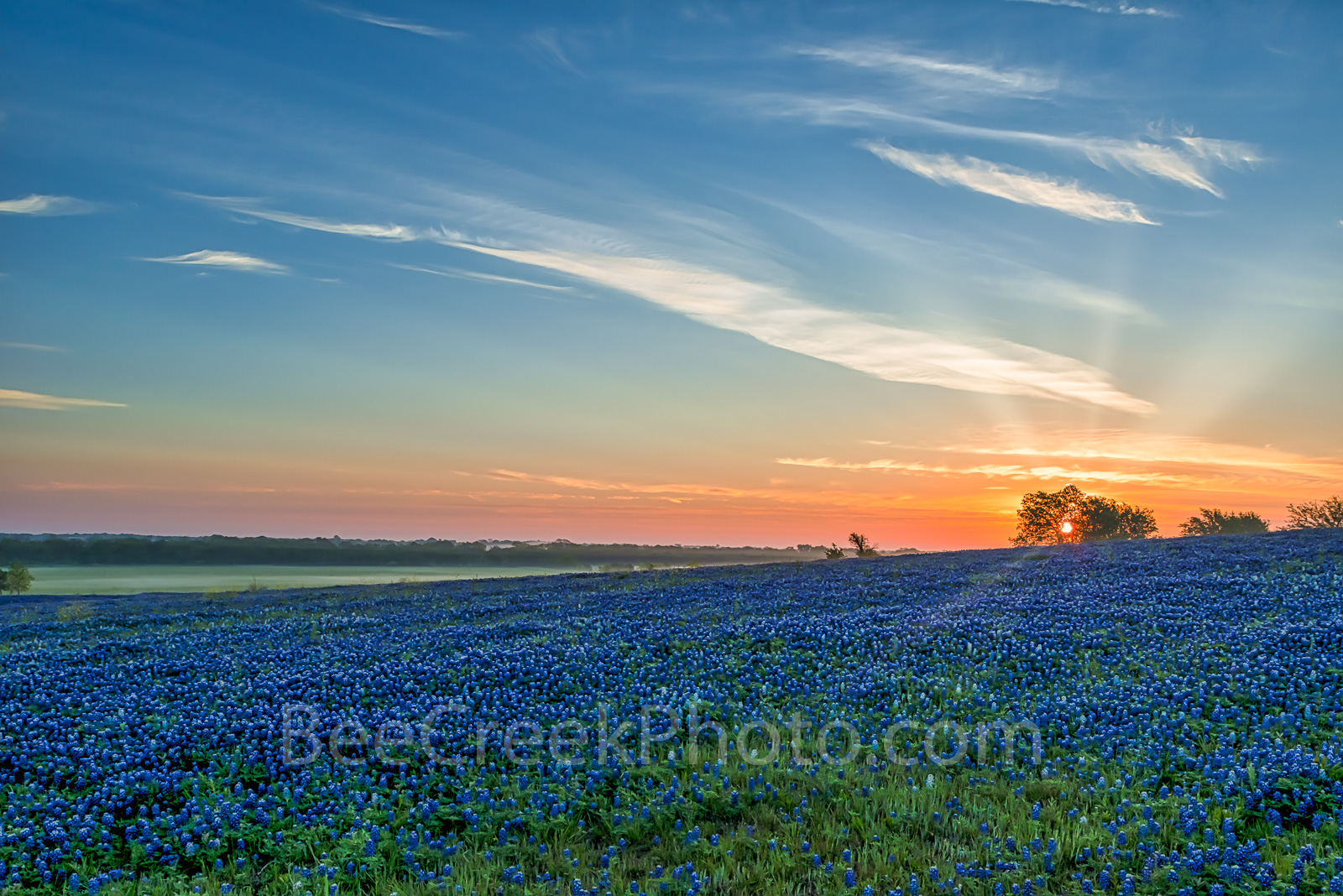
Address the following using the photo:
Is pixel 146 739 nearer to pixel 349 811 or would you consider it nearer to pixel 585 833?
pixel 349 811

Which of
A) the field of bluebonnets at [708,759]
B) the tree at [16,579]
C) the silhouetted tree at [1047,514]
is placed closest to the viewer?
the field of bluebonnets at [708,759]

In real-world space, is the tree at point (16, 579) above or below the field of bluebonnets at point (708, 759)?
below

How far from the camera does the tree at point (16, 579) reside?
149ft

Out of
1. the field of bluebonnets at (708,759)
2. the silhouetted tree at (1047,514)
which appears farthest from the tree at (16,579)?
the silhouetted tree at (1047,514)

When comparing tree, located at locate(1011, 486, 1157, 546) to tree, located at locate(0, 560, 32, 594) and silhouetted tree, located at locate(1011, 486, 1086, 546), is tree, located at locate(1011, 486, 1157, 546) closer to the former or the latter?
silhouetted tree, located at locate(1011, 486, 1086, 546)

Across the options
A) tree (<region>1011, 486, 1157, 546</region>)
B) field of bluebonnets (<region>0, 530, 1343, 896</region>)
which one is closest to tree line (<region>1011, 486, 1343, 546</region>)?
tree (<region>1011, 486, 1157, 546</region>)

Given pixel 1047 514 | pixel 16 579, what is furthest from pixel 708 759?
pixel 1047 514

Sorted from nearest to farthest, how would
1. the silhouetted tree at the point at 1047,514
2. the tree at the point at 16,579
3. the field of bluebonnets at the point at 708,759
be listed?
1. the field of bluebonnets at the point at 708,759
2. the tree at the point at 16,579
3. the silhouetted tree at the point at 1047,514

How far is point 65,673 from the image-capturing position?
12.7m

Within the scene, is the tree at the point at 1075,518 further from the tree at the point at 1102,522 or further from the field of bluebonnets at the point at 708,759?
the field of bluebonnets at the point at 708,759

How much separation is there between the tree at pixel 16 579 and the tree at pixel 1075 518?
259 feet

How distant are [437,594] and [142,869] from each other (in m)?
21.3

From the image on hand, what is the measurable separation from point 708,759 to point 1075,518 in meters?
76.1

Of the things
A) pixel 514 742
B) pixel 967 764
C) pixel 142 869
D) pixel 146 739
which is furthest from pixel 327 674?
pixel 967 764
